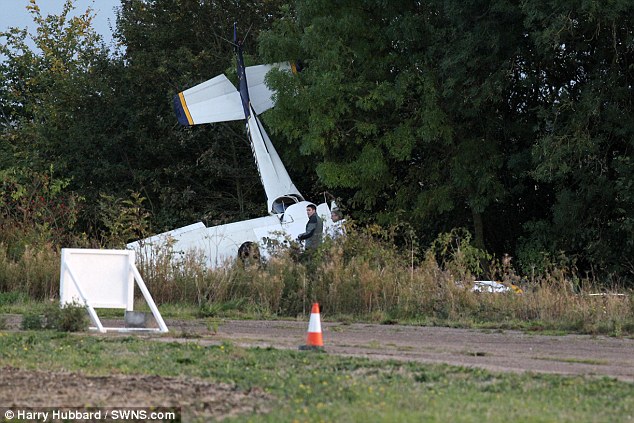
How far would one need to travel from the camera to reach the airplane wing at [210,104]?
32.3m

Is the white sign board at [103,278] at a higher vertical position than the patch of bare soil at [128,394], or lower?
higher

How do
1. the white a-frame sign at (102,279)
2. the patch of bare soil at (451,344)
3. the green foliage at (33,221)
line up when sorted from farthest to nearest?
the green foliage at (33,221)
the white a-frame sign at (102,279)
the patch of bare soil at (451,344)

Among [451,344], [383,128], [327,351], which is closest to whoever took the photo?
[327,351]

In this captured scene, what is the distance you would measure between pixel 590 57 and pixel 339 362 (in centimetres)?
2394

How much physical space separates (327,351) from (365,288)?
6393mm

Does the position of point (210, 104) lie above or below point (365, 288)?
above

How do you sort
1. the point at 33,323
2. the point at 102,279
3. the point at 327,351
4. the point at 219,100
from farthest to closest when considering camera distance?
the point at 219,100, the point at 33,323, the point at 102,279, the point at 327,351

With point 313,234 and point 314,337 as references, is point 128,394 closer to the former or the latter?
point 314,337

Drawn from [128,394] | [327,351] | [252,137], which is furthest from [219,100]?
[128,394]

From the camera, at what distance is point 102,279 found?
13.0 meters

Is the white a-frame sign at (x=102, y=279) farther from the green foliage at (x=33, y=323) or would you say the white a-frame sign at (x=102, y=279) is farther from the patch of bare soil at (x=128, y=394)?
the patch of bare soil at (x=128, y=394)

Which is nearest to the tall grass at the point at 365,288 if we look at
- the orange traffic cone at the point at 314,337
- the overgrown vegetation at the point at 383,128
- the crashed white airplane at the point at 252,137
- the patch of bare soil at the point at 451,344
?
the patch of bare soil at the point at 451,344

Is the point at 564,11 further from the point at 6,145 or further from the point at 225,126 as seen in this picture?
the point at 6,145

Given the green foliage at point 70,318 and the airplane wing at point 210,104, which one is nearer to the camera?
the green foliage at point 70,318
